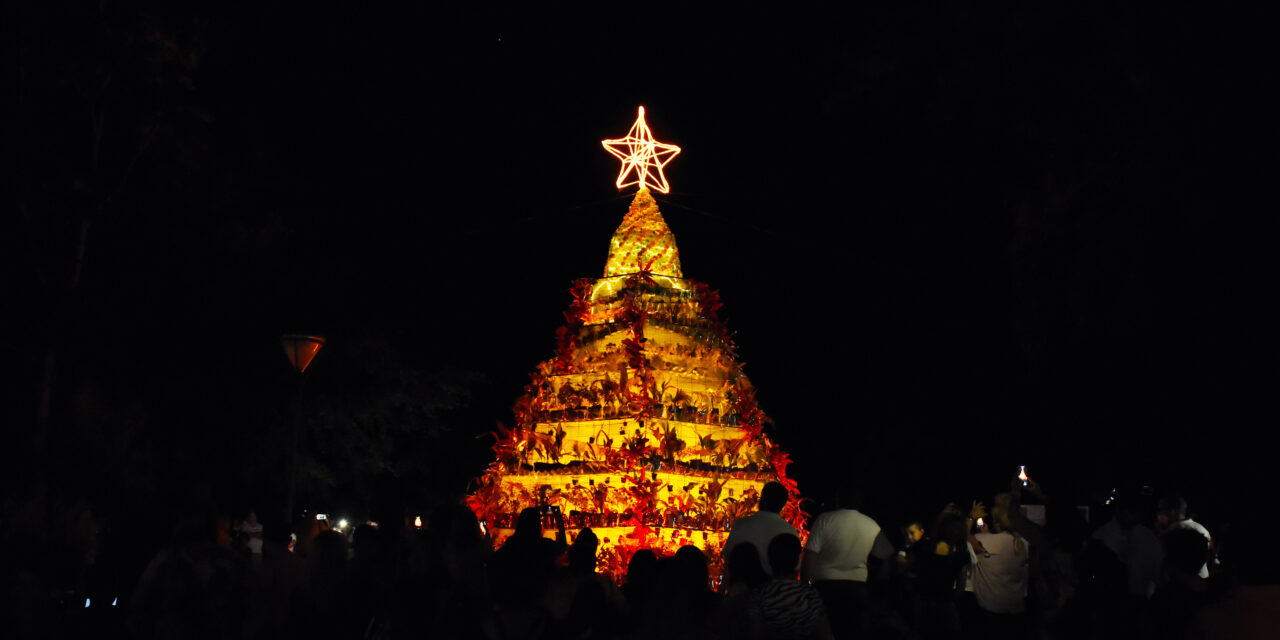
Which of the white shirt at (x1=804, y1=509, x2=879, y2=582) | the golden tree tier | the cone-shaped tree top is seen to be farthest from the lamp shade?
the white shirt at (x1=804, y1=509, x2=879, y2=582)

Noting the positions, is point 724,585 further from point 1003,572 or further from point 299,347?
point 299,347

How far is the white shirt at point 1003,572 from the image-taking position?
10469 millimetres

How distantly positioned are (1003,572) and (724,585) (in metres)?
3.26

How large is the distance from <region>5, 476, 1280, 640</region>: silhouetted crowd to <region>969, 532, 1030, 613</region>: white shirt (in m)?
0.01

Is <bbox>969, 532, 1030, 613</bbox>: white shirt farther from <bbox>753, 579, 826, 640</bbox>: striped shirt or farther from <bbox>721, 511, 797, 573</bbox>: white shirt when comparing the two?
<bbox>753, 579, 826, 640</bbox>: striped shirt

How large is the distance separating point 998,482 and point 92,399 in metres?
16.2

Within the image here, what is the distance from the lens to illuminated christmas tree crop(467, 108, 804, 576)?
14.9m

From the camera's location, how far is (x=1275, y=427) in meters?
11.1

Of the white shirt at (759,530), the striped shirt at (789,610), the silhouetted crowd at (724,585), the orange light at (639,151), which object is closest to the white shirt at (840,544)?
the silhouetted crowd at (724,585)

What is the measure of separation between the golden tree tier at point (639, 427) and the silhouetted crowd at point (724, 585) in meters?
4.43

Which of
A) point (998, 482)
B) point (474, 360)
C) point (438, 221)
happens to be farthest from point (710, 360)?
point (474, 360)

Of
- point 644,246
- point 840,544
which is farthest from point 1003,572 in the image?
point 644,246

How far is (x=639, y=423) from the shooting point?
49.1 ft

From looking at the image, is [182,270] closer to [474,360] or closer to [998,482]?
[474,360]
